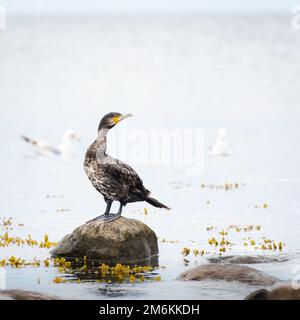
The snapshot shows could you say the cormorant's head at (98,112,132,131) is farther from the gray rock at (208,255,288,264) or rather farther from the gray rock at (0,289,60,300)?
the gray rock at (0,289,60,300)

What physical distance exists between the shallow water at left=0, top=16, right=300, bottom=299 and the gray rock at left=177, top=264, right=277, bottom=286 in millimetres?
251

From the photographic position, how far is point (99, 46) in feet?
416

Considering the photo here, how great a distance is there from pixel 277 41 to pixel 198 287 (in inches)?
4047

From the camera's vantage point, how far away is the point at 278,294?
47.5ft

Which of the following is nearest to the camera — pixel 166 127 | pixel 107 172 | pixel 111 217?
pixel 107 172

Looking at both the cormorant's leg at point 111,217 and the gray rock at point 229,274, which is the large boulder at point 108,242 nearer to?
the cormorant's leg at point 111,217

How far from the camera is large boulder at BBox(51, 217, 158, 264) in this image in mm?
18609

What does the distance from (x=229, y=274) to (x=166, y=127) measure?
3206 cm

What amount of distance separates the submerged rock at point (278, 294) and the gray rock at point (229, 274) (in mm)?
2230

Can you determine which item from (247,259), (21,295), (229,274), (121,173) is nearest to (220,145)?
(247,259)

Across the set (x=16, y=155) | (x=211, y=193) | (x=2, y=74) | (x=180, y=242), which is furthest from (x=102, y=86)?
(x=180, y=242)

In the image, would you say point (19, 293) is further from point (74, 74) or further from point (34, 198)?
point (74, 74)

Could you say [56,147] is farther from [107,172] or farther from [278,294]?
[278,294]

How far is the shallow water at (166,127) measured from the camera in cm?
2038
